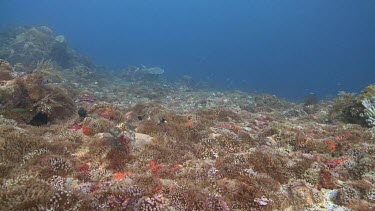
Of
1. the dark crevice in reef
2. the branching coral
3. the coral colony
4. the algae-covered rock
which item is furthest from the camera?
the branching coral

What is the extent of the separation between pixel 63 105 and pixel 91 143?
390 cm

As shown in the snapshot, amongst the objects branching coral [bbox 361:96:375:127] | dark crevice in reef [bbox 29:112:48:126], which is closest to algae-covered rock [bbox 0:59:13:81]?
dark crevice in reef [bbox 29:112:48:126]

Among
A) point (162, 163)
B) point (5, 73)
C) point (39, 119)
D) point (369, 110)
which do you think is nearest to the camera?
point (162, 163)

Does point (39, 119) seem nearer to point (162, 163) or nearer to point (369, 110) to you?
point (162, 163)

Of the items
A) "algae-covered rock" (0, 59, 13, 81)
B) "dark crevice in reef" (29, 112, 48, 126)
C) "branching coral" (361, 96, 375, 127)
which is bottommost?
"dark crevice in reef" (29, 112, 48, 126)

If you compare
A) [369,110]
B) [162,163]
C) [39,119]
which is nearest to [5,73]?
[39,119]

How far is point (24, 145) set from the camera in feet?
20.2

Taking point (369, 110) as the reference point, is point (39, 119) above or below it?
below

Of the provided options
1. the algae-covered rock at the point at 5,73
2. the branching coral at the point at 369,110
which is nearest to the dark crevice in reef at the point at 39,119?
the algae-covered rock at the point at 5,73

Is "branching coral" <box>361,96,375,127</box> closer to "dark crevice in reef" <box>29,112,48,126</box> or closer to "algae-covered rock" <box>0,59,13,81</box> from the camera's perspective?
"dark crevice in reef" <box>29,112,48,126</box>

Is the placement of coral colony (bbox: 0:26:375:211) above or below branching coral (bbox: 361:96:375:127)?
below

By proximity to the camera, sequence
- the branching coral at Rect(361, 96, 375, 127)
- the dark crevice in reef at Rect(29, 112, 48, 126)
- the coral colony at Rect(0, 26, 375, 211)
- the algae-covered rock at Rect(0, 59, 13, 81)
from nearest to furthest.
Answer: the coral colony at Rect(0, 26, 375, 211)
the dark crevice in reef at Rect(29, 112, 48, 126)
the algae-covered rock at Rect(0, 59, 13, 81)
the branching coral at Rect(361, 96, 375, 127)

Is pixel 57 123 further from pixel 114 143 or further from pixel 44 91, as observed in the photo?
pixel 114 143

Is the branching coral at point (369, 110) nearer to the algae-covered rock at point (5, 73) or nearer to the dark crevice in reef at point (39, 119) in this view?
the dark crevice in reef at point (39, 119)
